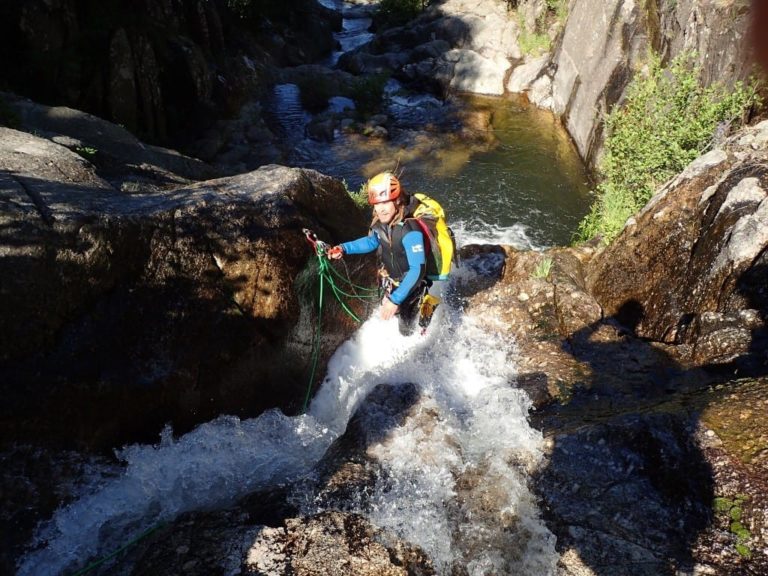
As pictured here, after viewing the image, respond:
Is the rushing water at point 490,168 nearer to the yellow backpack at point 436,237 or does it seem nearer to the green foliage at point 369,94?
the green foliage at point 369,94

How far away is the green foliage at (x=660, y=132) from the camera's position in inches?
369

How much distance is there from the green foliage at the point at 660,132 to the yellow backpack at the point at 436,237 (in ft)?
15.6

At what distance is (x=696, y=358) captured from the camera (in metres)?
6.28

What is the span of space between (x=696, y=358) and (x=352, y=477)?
4724mm

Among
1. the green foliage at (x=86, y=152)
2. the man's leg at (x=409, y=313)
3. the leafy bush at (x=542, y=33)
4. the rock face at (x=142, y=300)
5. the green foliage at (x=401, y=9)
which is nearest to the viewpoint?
the rock face at (x=142, y=300)

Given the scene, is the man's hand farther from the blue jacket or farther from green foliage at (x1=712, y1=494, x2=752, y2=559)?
green foliage at (x1=712, y1=494, x2=752, y2=559)

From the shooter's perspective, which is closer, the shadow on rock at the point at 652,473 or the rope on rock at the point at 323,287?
the shadow on rock at the point at 652,473

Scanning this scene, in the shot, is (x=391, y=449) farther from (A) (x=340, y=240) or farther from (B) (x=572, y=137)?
(B) (x=572, y=137)

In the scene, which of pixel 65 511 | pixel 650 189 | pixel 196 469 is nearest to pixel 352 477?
pixel 196 469

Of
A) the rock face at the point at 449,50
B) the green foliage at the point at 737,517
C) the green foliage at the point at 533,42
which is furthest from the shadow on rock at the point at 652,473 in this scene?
the green foliage at the point at 533,42

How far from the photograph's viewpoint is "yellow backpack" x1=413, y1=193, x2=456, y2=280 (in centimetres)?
650

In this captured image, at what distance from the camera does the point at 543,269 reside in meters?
8.88

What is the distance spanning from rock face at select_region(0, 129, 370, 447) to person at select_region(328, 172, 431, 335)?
0.97 meters

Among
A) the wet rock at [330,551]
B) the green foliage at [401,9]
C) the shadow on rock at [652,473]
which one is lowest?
the wet rock at [330,551]
